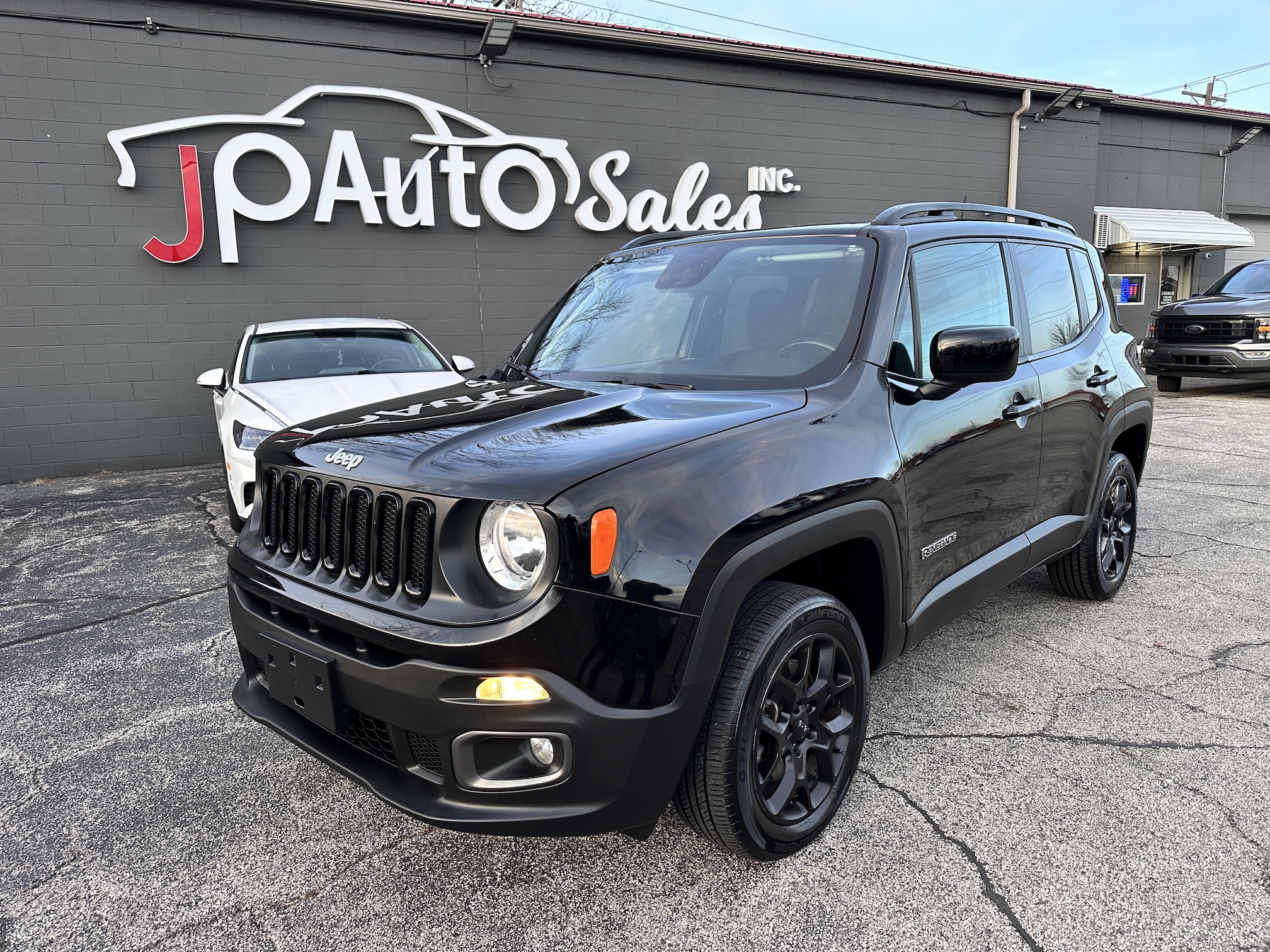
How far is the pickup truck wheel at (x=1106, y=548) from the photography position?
4055mm

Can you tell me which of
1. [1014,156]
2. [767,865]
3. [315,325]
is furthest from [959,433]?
[1014,156]

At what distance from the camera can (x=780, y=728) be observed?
226 cm

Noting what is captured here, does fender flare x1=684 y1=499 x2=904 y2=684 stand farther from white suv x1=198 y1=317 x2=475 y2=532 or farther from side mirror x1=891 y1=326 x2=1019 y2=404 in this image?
white suv x1=198 y1=317 x2=475 y2=532

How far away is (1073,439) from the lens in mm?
3641

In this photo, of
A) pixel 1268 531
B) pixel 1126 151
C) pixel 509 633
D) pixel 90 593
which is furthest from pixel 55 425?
pixel 1126 151

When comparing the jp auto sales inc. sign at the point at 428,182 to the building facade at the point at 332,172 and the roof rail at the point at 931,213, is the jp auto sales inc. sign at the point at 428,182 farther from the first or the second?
the roof rail at the point at 931,213

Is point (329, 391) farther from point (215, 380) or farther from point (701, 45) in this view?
point (701, 45)

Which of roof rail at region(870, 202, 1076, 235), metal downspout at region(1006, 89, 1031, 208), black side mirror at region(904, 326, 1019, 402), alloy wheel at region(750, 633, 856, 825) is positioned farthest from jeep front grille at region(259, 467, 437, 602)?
metal downspout at region(1006, 89, 1031, 208)

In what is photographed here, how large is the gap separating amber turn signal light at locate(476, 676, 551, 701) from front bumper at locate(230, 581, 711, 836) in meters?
0.02

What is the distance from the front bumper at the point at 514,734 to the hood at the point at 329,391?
12.5 feet

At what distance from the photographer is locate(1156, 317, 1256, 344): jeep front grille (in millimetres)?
11766

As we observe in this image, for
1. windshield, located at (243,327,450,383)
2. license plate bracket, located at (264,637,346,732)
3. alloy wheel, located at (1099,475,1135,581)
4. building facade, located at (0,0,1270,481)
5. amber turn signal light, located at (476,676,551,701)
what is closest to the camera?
amber turn signal light, located at (476,676,551,701)

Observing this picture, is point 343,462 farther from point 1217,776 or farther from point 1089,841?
point 1217,776

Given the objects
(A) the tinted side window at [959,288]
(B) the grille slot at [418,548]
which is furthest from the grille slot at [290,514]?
(A) the tinted side window at [959,288]
